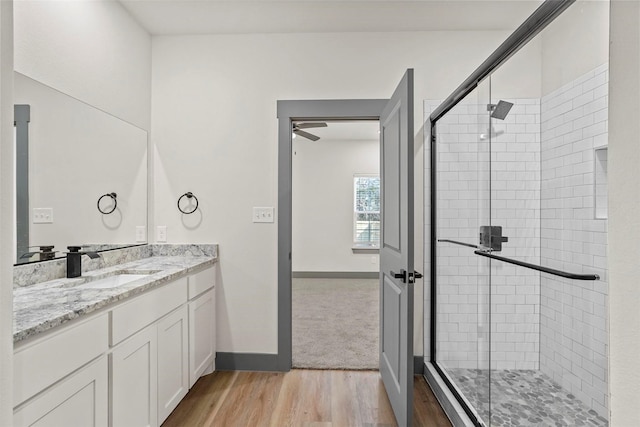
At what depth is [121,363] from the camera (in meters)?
1.67

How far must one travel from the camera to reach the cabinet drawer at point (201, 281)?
250 centimetres

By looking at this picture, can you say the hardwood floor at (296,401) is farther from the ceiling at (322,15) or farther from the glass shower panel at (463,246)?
the ceiling at (322,15)

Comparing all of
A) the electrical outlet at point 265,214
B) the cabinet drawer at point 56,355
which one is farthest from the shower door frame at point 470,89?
the cabinet drawer at point 56,355

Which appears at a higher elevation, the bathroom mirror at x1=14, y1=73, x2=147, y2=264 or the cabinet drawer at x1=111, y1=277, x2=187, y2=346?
the bathroom mirror at x1=14, y1=73, x2=147, y2=264

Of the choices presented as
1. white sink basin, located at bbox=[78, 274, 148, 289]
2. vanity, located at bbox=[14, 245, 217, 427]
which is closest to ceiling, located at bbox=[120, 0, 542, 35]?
vanity, located at bbox=[14, 245, 217, 427]

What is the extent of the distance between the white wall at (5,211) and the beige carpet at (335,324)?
2.45 metres

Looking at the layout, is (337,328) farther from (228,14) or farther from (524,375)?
(228,14)

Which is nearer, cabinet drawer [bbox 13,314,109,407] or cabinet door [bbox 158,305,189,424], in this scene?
cabinet drawer [bbox 13,314,109,407]

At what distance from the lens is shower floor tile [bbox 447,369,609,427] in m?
1.76

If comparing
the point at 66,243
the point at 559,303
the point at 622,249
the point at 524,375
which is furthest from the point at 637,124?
the point at 66,243

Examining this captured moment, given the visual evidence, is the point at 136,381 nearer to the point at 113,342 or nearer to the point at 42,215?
the point at 113,342

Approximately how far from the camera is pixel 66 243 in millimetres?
2119

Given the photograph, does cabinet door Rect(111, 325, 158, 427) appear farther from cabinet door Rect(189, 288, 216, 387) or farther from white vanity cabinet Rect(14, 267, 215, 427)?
cabinet door Rect(189, 288, 216, 387)

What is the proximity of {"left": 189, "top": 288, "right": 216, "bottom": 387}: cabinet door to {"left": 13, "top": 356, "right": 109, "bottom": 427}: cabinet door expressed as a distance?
91cm
